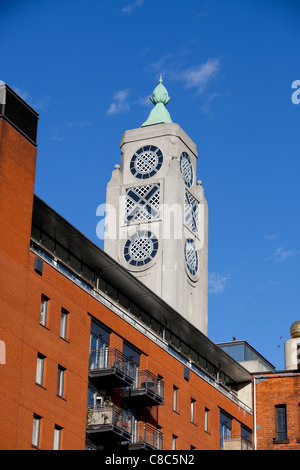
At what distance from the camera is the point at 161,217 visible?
98438 mm

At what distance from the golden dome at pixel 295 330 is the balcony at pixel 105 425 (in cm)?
2285

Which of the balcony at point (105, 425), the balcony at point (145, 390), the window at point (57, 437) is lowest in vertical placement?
the window at point (57, 437)

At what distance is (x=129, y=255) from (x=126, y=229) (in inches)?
94.5

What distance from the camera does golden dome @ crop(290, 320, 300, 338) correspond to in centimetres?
7738

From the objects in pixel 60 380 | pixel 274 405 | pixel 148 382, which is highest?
pixel 274 405

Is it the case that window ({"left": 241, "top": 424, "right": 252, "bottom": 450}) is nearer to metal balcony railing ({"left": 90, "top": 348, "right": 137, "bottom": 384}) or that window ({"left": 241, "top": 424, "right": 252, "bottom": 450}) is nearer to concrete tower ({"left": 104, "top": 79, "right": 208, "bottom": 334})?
metal balcony railing ({"left": 90, "top": 348, "right": 137, "bottom": 384})

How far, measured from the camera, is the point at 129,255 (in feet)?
322

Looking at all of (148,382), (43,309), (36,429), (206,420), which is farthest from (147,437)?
(43,309)

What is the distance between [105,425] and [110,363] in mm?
4155

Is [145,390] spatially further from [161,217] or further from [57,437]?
[161,217]

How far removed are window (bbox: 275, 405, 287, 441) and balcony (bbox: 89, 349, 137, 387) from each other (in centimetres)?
1602

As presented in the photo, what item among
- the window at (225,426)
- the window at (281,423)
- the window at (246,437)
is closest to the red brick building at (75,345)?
the window at (225,426)

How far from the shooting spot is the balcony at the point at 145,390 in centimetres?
5981

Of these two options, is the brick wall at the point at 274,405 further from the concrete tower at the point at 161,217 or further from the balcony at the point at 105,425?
the concrete tower at the point at 161,217
